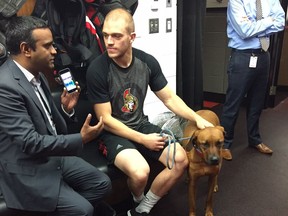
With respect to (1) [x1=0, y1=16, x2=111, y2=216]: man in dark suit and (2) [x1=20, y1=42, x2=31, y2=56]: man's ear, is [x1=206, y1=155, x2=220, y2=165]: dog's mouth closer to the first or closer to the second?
(1) [x1=0, y1=16, x2=111, y2=216]: man in dark suit

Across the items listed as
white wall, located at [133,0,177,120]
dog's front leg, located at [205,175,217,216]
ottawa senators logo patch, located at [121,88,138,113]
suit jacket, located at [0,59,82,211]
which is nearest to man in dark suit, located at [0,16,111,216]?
suit jacket, located at [0,59,82,211]

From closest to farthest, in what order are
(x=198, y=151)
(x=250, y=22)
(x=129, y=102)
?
(x=198, y=151)
(x=129, y=102)
(x=250, y=22)

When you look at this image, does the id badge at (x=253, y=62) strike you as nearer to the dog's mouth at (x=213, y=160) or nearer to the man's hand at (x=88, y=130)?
the dog's mouth at (x=213, y=160)

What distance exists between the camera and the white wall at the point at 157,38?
8.68 feet

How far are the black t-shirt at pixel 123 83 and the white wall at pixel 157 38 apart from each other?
0.74 m

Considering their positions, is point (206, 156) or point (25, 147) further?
point (206, 156)

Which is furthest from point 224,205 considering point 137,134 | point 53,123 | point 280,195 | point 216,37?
point 216,37

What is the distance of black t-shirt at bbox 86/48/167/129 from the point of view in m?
1.84

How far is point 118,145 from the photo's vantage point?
1.78m

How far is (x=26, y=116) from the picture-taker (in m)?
Result: 1.33

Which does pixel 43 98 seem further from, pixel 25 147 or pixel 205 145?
pixel 205 145

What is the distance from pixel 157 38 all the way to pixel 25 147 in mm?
1818

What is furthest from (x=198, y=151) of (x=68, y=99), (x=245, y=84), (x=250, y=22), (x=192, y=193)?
(x=250, y=22)

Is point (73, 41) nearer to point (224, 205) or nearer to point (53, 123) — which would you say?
point (53, 123)
